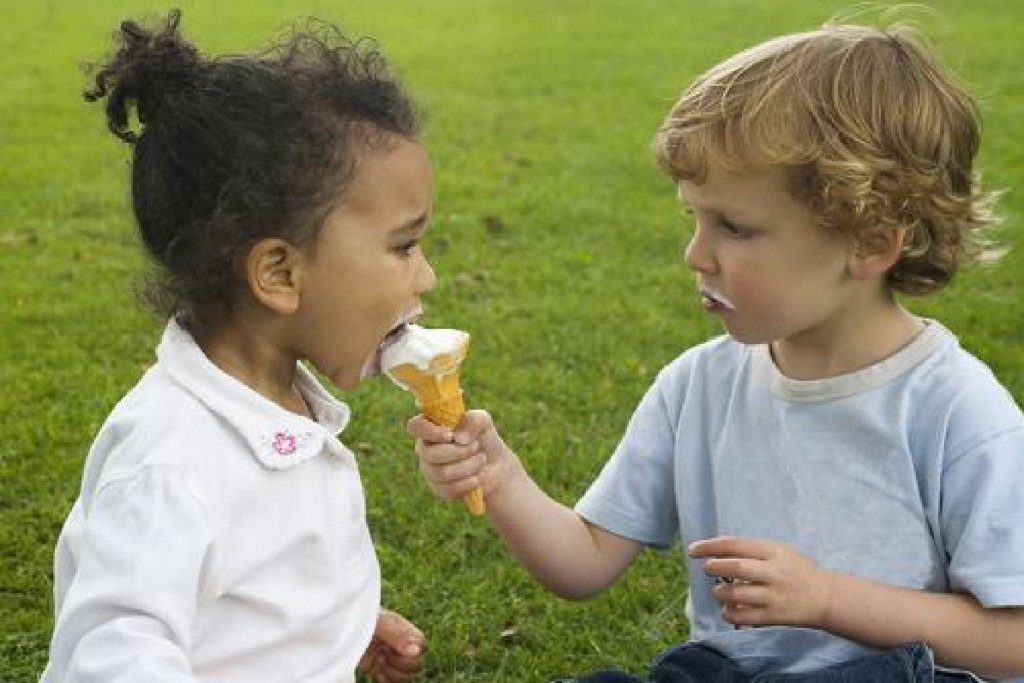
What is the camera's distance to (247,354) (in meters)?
2.47

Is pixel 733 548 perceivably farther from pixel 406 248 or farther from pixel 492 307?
pixel 492 307

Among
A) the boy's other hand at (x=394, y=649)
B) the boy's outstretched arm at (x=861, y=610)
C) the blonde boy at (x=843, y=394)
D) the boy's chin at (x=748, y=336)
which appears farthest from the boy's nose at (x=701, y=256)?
the boy's other hand at (x=394, y=649)

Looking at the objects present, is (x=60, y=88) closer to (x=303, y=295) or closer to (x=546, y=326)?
(x=546, y=326)

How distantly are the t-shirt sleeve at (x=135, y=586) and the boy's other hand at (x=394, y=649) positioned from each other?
30.1 inches

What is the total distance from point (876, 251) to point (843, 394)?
254mm

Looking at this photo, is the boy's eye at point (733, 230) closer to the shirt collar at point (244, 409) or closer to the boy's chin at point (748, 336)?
the boy's chin at point (748, 336)

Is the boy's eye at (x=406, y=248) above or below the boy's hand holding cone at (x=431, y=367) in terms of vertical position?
above

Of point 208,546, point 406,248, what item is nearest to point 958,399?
point 406,248

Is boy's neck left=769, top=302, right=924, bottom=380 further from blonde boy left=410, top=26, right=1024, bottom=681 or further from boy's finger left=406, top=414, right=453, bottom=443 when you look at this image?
boy's finger left=406, top=414, right=453, bottom=443

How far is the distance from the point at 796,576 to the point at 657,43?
11195mm

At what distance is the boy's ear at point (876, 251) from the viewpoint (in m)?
2.61

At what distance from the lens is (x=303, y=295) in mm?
2441

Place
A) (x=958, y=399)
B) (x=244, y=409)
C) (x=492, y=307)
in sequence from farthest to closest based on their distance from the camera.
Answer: (x=492, y=307), (x=958, y=399), (x=244, y=409)

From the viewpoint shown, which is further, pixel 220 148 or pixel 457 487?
pixel 457 487
